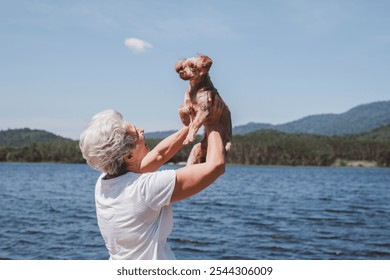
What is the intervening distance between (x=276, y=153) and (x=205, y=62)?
500 ft

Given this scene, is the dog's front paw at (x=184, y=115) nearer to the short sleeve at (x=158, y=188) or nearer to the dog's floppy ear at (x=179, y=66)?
the dog's floppy ear at (x=179, y=66)

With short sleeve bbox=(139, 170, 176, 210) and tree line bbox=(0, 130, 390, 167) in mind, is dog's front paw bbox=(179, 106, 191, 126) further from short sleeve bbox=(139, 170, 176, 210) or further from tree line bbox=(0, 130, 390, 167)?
tree line bbox=(0, 130, 390, 167)

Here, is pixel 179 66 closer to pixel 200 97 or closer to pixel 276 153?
pixel 200 97

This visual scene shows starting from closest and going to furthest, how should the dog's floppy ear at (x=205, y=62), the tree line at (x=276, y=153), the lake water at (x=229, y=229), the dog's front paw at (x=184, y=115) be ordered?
the dog's floppy ear at (x=205, y=62) → the dog's front paw at (x=184, y=115) → the lake water at (x=229, y=229) → the tree line at (x=276, y=153)

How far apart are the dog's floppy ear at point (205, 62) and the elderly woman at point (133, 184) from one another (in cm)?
23

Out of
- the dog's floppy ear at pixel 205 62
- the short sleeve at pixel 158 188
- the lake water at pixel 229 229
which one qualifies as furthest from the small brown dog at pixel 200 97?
the lake water at pixel 229 229

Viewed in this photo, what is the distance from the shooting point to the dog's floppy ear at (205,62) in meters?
2.91

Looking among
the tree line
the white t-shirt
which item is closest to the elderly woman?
the white t-shirt

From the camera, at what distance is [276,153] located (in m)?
153

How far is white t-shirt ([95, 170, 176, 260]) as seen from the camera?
117 inches

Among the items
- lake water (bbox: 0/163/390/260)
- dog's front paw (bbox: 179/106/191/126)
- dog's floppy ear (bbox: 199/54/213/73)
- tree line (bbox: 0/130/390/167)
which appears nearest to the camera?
dog's floppy ear (bbox: 199/54/213/73)

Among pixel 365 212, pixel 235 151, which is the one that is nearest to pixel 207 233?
pixel 365 212

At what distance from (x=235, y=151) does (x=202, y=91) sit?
146m
